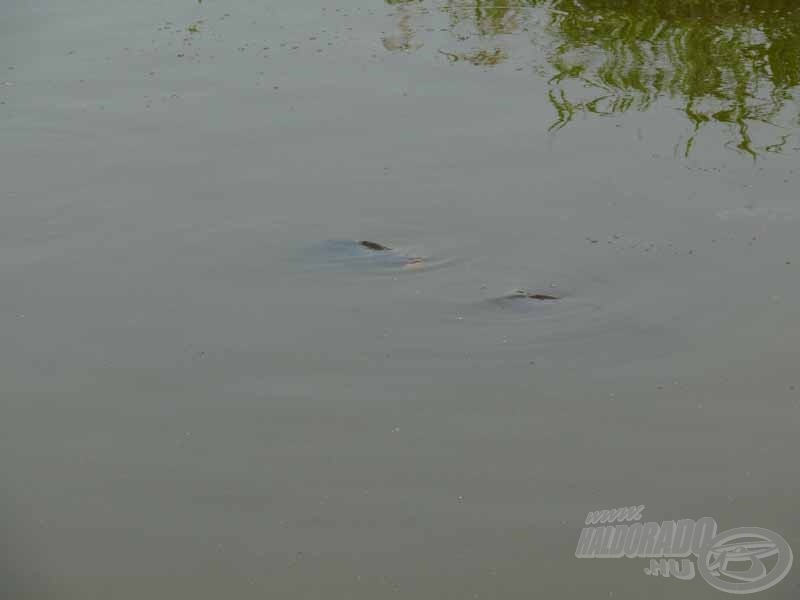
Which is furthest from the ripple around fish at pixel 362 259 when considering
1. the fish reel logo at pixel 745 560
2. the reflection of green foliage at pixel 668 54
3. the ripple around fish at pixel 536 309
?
the fish reel logo at pixel 745 560

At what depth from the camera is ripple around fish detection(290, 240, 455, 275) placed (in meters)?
4.64

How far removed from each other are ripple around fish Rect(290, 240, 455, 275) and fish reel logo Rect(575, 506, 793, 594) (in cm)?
164

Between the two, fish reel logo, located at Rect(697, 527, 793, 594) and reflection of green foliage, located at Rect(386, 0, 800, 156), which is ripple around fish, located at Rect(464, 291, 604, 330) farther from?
reflection of green foliage, located at Rect(386, 0, 800, 156)

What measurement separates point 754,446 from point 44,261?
301 centimetres

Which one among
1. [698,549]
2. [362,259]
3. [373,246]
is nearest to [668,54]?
[373,246]

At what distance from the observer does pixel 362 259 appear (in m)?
4.70

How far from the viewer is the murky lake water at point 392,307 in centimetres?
329

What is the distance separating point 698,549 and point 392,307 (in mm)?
1651

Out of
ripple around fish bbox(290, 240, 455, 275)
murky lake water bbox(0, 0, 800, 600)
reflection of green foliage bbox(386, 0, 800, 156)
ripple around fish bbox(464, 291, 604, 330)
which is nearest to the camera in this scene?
murky lake water bbox(0, 0, 800, 600)

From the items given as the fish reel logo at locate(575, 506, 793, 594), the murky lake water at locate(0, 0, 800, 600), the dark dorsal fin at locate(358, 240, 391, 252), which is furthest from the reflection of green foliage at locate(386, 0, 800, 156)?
the fish reel logo at locate(575, 506, 793, 594)

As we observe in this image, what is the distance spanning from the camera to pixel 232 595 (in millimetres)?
3096

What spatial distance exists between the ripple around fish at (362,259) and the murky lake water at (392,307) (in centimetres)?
2

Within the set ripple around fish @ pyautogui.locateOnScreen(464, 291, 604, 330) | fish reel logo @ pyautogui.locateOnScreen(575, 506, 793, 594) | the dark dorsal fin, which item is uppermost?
the dark dorsal fin

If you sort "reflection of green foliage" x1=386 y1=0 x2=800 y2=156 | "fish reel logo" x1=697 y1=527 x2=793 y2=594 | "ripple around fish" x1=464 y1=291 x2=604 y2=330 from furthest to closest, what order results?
"reflection of green foliage" x1=386 y1=0 x2=800 y2=156 < "ripple around fish" x1=464 y1=291 x2=604 y2=330 < "fish reel logo" x1=697 y1=527 x2=793 y2=594
